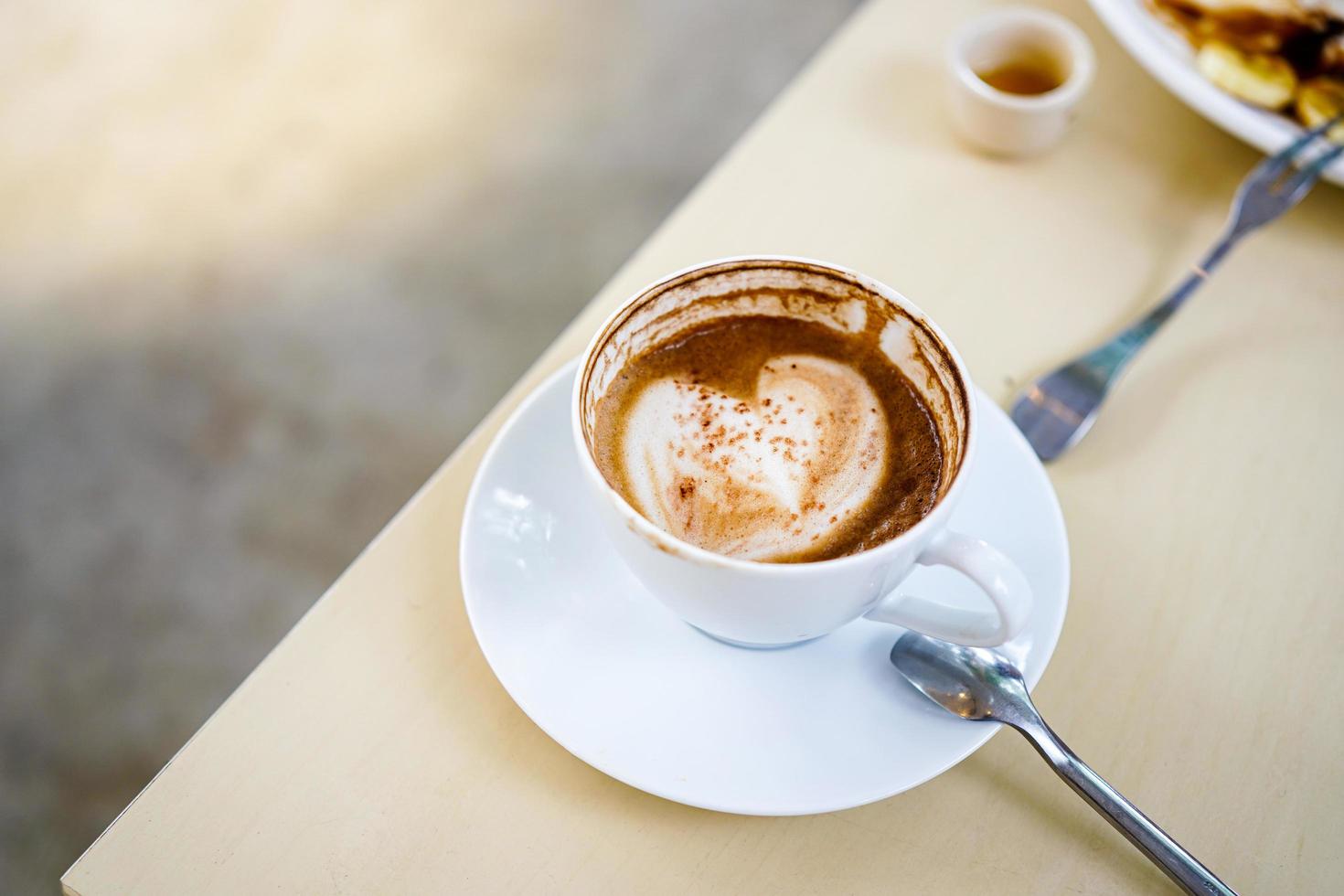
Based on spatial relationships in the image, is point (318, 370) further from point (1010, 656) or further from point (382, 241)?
point (1010, 656)

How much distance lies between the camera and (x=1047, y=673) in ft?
2.55

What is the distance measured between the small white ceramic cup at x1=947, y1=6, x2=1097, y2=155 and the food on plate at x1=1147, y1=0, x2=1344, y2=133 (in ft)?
0.37

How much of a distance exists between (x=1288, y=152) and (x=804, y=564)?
744 mm

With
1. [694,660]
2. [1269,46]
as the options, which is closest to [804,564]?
[694,660]

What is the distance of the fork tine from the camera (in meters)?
1.00

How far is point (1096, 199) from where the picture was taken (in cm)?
109

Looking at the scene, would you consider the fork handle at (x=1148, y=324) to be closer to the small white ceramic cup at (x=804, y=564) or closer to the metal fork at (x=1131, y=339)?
the metal fork at (x=1131, y=339)

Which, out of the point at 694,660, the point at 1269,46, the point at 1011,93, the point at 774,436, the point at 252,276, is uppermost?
the point at 1269,46

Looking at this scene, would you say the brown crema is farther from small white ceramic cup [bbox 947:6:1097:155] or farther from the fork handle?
small white ceramic cup [bbox 947:6:1097:155]

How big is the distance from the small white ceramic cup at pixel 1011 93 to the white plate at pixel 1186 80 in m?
0.04

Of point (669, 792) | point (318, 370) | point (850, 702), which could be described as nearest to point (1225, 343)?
point (850, 702)

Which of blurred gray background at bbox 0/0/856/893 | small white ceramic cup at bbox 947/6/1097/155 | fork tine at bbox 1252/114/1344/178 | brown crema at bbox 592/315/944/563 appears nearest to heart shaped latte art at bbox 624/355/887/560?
brown crema at bbox 592/315/944/563

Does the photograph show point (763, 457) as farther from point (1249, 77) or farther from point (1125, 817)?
point (1249, 77)

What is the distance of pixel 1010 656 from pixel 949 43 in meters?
0.71
